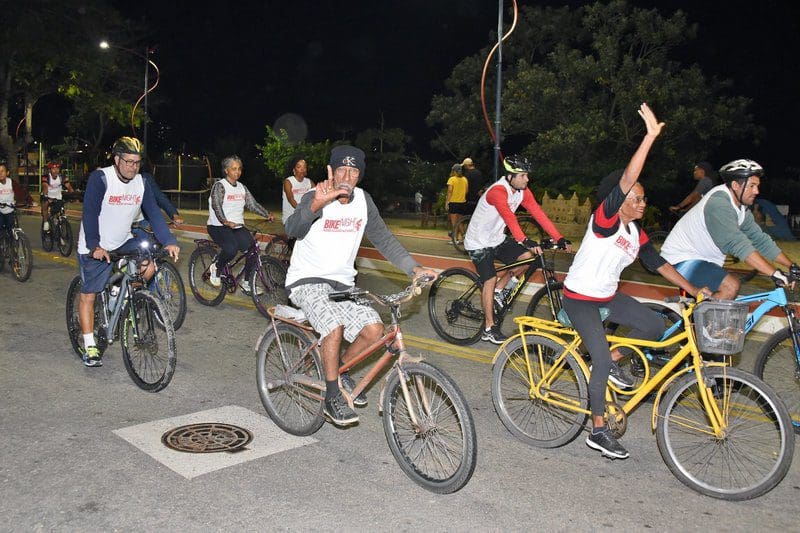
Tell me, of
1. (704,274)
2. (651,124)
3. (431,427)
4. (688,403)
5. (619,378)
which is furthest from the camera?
(704,274)

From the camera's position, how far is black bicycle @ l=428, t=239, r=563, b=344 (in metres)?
7.81

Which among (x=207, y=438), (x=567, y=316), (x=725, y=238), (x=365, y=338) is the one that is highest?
(x=725, y=238)

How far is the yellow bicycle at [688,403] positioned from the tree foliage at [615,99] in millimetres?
18456

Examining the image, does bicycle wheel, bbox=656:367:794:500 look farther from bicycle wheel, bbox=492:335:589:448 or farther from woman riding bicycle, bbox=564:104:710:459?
bicycle wheel, bbox=492:335:589:448

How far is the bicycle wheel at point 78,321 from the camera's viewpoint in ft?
22.5

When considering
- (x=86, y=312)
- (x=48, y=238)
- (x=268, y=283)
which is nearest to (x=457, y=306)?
(x=268, y=283)

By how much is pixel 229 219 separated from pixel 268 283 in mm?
1027

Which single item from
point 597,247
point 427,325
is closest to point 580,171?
point 427,325

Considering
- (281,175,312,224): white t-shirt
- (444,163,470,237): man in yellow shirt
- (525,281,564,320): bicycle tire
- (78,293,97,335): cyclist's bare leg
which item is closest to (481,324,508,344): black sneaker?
(525,281,564,320): bicycle tire

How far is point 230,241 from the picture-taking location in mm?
9391

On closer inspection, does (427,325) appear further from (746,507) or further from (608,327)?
(746,507)

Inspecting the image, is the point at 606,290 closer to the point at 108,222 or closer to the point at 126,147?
Answer: the point at 126,147

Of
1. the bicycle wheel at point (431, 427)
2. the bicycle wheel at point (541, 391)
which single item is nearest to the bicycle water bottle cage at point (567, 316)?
the bicycle wheel at point (541, 391)

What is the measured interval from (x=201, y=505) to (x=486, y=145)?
26.9 m
